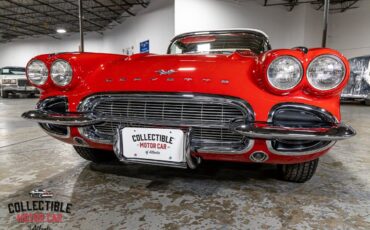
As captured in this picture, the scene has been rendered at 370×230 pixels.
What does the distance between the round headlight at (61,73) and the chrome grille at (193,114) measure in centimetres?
30

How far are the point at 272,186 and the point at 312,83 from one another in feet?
2.42

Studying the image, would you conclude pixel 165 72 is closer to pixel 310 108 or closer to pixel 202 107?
pixel 202 107

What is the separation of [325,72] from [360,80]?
795 centimetres

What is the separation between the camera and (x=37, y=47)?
64.1ft

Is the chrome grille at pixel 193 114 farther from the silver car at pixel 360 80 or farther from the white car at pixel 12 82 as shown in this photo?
the white car at pixel 12 82

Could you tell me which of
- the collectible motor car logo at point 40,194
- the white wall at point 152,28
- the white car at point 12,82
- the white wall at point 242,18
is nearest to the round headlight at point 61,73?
the collectible motor car logo at point 40,194

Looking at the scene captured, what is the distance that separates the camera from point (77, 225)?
126 cm

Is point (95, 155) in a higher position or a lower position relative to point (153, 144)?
lower

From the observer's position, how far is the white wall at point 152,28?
32.9 ft

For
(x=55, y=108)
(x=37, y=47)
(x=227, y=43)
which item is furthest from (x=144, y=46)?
(x=37, y=47)

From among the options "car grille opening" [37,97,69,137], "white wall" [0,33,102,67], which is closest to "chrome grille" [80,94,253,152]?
"car grille opening" [37,97,69,137]

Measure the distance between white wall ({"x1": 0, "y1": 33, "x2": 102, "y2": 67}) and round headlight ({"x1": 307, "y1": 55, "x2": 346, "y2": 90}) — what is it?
59.7ft

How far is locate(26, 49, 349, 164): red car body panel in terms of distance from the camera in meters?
1.34

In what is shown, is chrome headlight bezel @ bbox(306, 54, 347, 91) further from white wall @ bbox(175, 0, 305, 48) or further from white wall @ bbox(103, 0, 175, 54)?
white wall @ bbox(103, 0, 175, 54)
